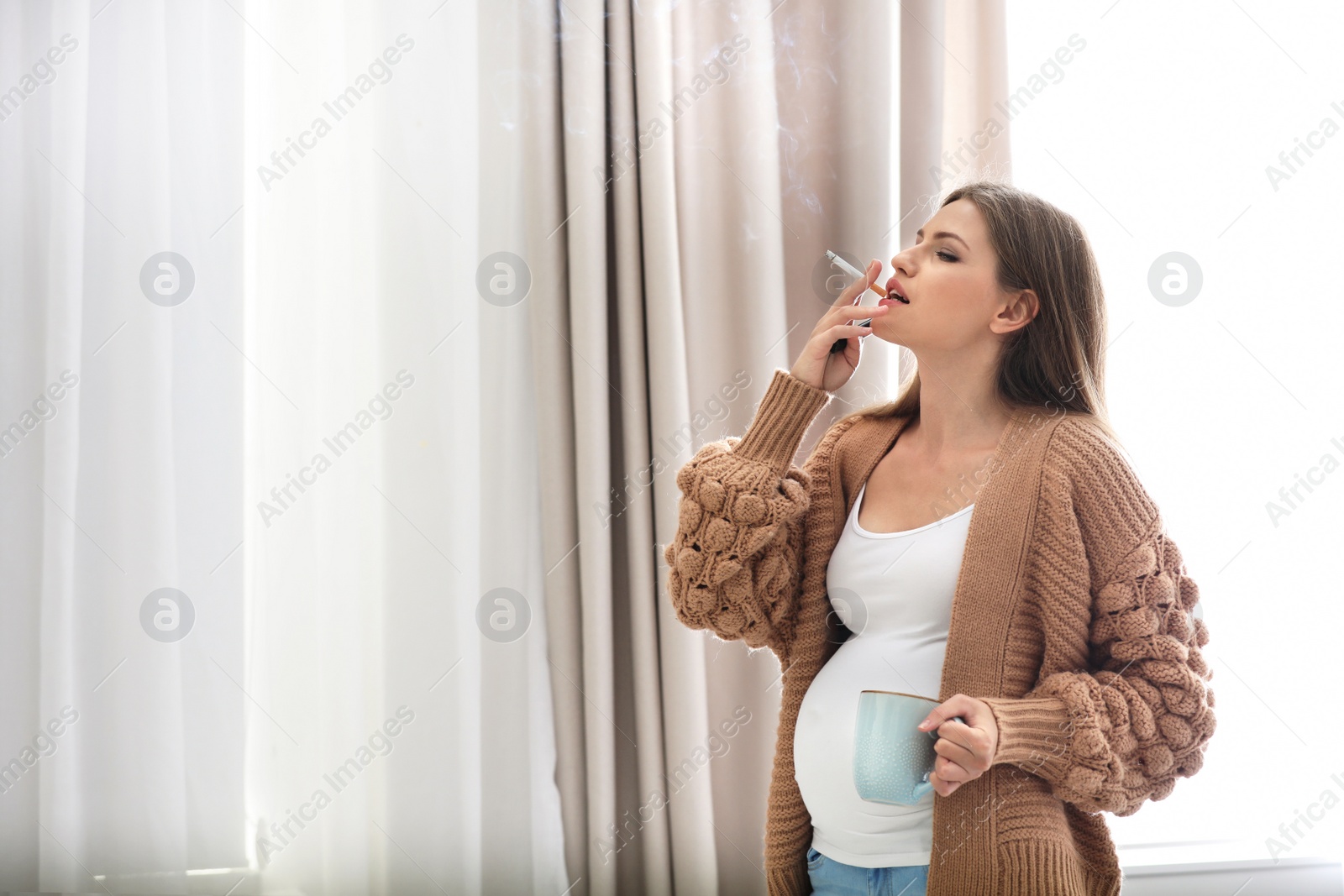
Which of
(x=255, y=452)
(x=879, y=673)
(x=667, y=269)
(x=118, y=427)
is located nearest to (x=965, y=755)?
(x=879, y=673)

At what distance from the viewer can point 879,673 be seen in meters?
0.96

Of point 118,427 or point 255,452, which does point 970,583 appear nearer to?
point 255,452

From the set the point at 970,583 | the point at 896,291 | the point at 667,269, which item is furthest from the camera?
the point at 667,269

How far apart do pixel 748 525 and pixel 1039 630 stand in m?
0.33

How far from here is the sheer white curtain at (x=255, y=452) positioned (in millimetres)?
1566

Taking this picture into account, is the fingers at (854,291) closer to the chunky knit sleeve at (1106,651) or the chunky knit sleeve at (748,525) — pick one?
the chunky knit sleeve at (748,525)

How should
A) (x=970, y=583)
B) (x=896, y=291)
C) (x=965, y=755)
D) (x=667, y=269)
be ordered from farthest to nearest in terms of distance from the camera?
1. (x=667, y=269)
2. (x=896, y=291)
3. (x=970, y=583)
4. (x=965, y=755)

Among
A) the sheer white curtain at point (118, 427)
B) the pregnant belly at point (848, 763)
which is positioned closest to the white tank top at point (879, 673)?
the pregnant belly at point (848, 763)

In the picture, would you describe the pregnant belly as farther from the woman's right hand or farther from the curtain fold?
the curtain fold

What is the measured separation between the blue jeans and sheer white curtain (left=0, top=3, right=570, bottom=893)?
0.69 metres

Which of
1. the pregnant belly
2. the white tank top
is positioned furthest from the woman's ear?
the pregnant belly

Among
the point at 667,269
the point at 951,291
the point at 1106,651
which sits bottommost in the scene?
the point at 1106,651

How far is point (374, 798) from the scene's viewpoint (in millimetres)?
1565

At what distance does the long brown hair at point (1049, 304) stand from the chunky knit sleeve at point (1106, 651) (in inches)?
2.7
